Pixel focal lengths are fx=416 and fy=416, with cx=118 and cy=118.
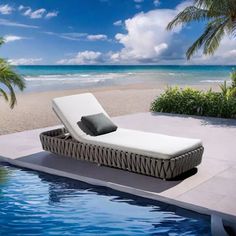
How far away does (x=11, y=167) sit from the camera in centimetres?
563

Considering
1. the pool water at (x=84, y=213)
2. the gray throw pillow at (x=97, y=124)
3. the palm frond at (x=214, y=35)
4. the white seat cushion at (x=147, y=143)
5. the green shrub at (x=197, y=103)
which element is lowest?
the pool water at (x=84, y=213)

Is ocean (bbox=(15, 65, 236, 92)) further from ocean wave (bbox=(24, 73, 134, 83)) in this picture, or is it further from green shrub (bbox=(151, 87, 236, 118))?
green shrub (bbox=(151, 87, 236, 118))

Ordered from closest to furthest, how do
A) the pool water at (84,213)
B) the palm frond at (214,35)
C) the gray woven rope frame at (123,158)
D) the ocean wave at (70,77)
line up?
the pool water at (84,213) < the gray woven rope frame at (123,158) < the palm frond at (214,35) < the ocean wave at (70,77)

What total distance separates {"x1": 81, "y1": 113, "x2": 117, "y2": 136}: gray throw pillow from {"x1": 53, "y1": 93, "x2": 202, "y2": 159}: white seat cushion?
79 mm

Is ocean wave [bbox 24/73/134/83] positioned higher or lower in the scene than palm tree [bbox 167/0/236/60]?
higher

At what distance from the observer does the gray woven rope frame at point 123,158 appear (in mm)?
4773

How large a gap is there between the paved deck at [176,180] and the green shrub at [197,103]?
169 centimetres

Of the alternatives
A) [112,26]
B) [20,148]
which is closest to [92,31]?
[112,26]

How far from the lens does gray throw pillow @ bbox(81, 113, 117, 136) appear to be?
225 inches

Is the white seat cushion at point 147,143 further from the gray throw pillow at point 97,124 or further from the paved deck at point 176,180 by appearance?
the paved deck at point 176,180

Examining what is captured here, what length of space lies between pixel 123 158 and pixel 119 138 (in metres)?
0.45

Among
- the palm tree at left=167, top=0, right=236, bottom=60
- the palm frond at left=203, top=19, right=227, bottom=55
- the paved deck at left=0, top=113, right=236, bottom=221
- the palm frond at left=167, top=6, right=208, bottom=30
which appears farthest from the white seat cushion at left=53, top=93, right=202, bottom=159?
the palm frond at left=203, top=19, right=227, bottom=55

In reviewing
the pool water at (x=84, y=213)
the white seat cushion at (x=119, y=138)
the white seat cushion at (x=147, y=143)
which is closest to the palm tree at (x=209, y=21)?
the white seat cushion at (x=119, y=138)

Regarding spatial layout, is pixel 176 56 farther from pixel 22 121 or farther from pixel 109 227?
pixel 109 227
